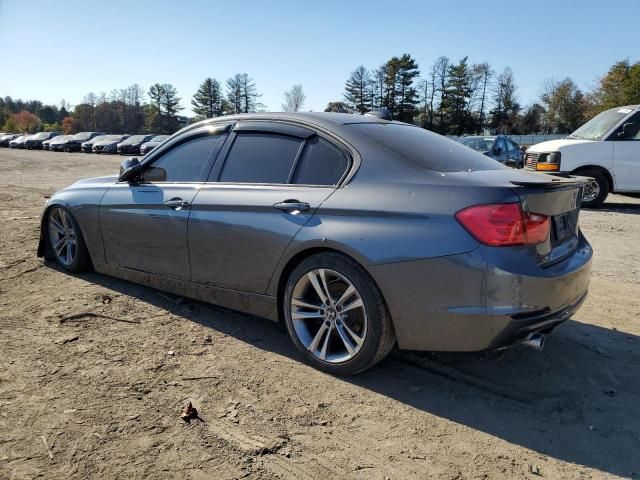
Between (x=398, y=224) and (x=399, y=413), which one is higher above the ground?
(x=398, y=224)

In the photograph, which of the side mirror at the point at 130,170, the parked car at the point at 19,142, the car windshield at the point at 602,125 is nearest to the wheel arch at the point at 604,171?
the car windshield at the point at 602,125

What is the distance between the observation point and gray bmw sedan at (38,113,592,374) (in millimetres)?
2699

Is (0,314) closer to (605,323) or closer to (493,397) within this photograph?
(493,397)

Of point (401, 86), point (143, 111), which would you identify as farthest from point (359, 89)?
point (143, 111)

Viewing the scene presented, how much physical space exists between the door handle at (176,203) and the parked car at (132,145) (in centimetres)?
3750

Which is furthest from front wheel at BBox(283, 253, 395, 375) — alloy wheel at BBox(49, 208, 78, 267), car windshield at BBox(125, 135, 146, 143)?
car windshield at BBox(125, 135, 146, 143)

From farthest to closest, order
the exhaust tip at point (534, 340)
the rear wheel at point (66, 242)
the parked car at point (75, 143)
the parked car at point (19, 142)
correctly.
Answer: the parked car at point (19, 142)
the parked car at point (75, 143)
the rear wheel at point (66, 242)
the exhaust tip at point (534, 340)

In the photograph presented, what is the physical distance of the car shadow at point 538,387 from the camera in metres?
2.54

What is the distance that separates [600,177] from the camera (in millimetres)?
10578

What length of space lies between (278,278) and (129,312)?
1494 mm

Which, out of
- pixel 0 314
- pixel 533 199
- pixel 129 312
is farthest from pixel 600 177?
pixel 0 314

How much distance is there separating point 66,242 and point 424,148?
145 inches

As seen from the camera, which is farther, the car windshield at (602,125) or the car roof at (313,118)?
the car windshield at (602,125)

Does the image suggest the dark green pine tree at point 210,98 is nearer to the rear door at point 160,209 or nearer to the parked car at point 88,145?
the parked car at point 88,145
